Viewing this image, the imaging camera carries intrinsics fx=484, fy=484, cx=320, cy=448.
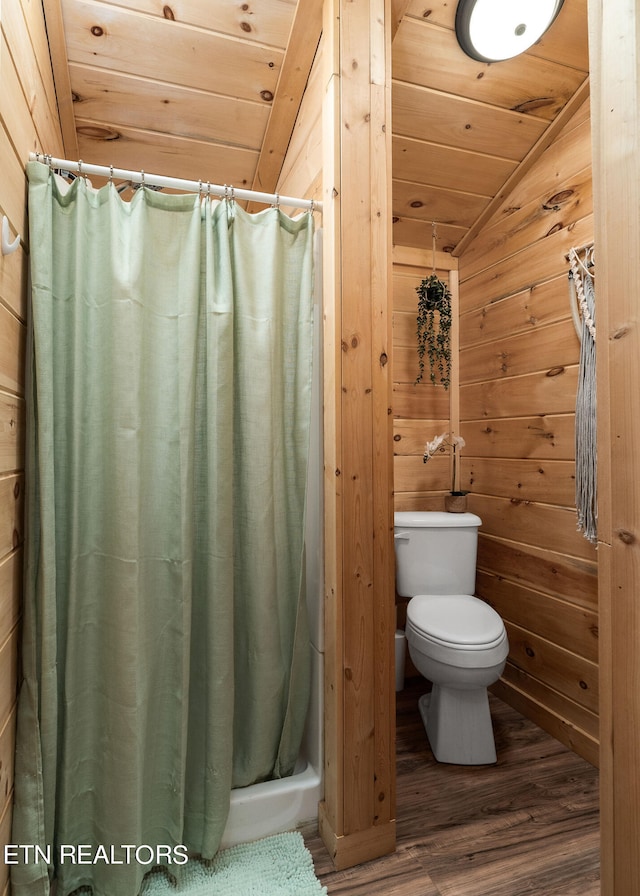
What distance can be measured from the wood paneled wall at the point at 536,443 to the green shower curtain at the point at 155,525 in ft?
3.63

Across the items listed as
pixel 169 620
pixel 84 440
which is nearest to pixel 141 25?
pixel 84 440

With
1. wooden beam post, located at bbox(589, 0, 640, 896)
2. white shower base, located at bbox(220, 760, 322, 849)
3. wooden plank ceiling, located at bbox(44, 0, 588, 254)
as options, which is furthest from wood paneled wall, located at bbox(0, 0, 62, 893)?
wooden beam post, located at bbox(589, 0, 640, 896)

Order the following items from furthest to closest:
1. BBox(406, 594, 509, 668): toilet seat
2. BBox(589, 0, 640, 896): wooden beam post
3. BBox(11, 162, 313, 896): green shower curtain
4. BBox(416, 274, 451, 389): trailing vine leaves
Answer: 1. BBox(416, 274, 451, 389): trailing vine leaves
2. BBox(406, 594, 509, 668): toilet seat
3. BBox(11, 162, 313, 896): green shower curtain
4. BBox(589, 0, 640, 896): wooden beam post

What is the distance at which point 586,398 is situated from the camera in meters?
1.77

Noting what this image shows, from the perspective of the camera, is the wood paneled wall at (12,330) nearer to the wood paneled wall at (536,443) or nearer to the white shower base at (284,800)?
the white shower base at (284,800)

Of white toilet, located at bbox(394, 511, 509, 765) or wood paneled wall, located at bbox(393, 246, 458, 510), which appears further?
wood paneled wall, located at bbox(393, 246, 458, 510)

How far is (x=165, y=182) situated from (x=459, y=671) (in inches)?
71.2

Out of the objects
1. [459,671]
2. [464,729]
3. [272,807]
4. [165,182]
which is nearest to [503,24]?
[165,182]

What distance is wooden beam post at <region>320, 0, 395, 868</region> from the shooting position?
1.35 meters

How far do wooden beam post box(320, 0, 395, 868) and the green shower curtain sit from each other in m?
0.15

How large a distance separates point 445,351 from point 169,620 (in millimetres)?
1814

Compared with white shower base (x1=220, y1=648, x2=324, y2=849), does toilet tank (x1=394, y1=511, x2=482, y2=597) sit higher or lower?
higher

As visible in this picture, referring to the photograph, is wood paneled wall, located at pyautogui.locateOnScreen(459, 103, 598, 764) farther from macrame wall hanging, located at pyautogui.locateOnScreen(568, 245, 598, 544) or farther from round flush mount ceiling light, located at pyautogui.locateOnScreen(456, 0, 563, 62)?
round flush mount ceiling light, located at pyautogui.locateOnScreen(456, 0, 563, 62)

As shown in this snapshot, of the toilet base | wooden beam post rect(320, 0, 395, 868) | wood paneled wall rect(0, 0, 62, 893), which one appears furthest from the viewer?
the toilet base
